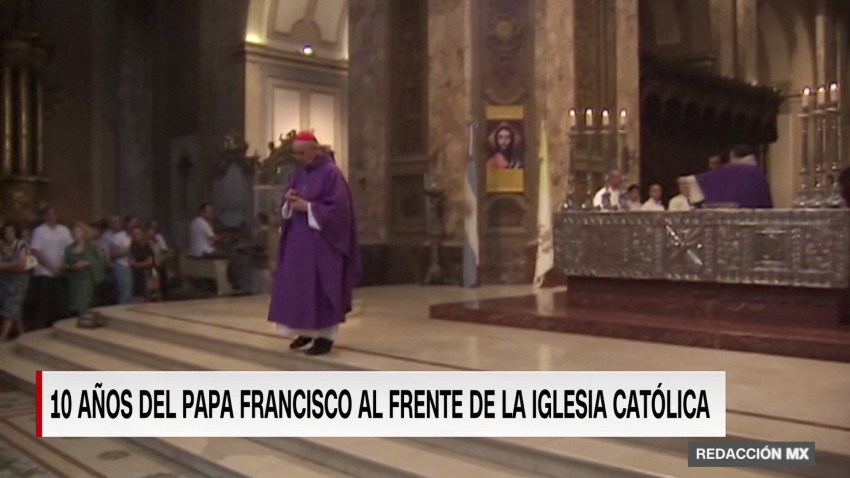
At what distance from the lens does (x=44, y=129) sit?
14797mm

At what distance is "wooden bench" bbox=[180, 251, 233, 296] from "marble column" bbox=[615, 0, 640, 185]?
575cm

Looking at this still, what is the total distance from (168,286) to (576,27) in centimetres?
675

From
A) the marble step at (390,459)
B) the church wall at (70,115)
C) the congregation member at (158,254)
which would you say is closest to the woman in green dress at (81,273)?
the congregation member at (158,254)

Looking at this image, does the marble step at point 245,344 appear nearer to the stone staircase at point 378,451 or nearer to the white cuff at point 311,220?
the stone staircase at point 378,451

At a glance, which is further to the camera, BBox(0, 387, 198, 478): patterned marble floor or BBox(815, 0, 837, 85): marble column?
BBox(815, 0, 837, 85): marble column

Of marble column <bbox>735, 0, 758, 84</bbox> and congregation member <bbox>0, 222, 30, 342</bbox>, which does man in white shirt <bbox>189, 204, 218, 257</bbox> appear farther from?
marble column <bbox>735, 0, 758, 84</bbox>

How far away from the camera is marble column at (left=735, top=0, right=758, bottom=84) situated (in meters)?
15.2

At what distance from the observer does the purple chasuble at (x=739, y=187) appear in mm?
6871

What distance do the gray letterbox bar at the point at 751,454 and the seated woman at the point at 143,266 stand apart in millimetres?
8228

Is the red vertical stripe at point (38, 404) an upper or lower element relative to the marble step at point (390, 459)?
lower

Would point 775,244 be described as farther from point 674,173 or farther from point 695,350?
point 674,173

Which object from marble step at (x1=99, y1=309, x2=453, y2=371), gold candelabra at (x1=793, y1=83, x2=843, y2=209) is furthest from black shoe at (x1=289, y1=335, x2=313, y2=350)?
gold candelabra at (x1=793, y1=83, x2=843, y2=209)

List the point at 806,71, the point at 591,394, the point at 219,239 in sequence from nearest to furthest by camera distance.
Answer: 1. the point at 591,394
2. the point at 219,239
3. the point at 806,71

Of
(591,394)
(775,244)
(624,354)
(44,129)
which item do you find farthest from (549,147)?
(44,129)
